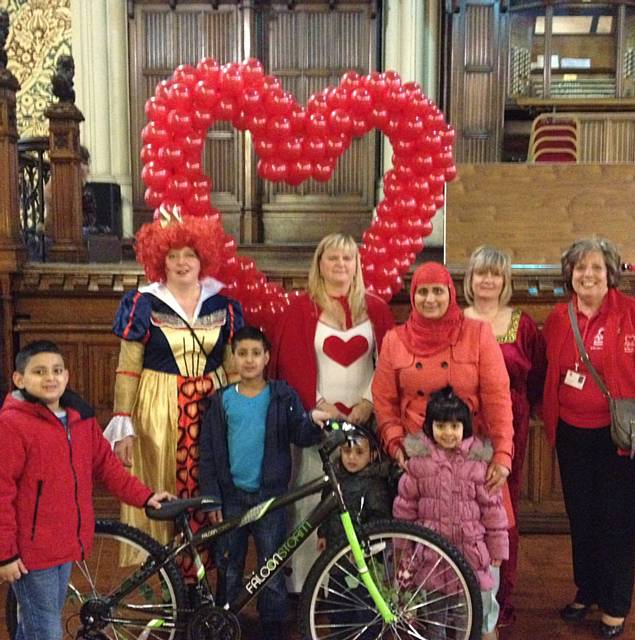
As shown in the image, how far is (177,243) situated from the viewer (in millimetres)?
2799

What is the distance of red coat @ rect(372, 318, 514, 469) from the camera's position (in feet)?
8.56

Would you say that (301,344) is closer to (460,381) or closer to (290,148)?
(460,381)

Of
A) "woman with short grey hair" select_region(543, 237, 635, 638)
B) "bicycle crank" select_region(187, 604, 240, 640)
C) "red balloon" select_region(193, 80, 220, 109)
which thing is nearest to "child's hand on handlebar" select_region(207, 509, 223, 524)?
"bicycle crank" select_region(187, 604, 240, 640)

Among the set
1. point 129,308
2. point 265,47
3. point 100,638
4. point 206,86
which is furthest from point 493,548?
point 265,47

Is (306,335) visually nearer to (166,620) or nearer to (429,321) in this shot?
(429,321)

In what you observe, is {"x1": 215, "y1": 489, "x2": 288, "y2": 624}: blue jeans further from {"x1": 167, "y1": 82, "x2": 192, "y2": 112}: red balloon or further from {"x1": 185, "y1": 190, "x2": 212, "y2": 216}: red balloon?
{"x1": 167, "y1": 82, "x2": 192, "y2": 112}: red balloon

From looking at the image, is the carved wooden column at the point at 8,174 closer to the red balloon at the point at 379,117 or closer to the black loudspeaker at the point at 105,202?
the red balloon at the point at 379,117

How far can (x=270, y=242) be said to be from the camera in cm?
770

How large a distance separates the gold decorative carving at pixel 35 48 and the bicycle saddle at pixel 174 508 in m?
6.28

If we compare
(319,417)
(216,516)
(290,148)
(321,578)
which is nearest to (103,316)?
(290,148)

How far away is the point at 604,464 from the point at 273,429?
127cm

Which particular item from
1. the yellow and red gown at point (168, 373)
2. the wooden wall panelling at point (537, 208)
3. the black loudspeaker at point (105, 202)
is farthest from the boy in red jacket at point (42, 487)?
the black loudspeaker at point (105, 202)

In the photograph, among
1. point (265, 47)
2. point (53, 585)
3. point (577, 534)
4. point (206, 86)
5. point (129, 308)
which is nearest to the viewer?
point (53, 585)

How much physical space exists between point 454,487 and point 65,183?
11.3ft
